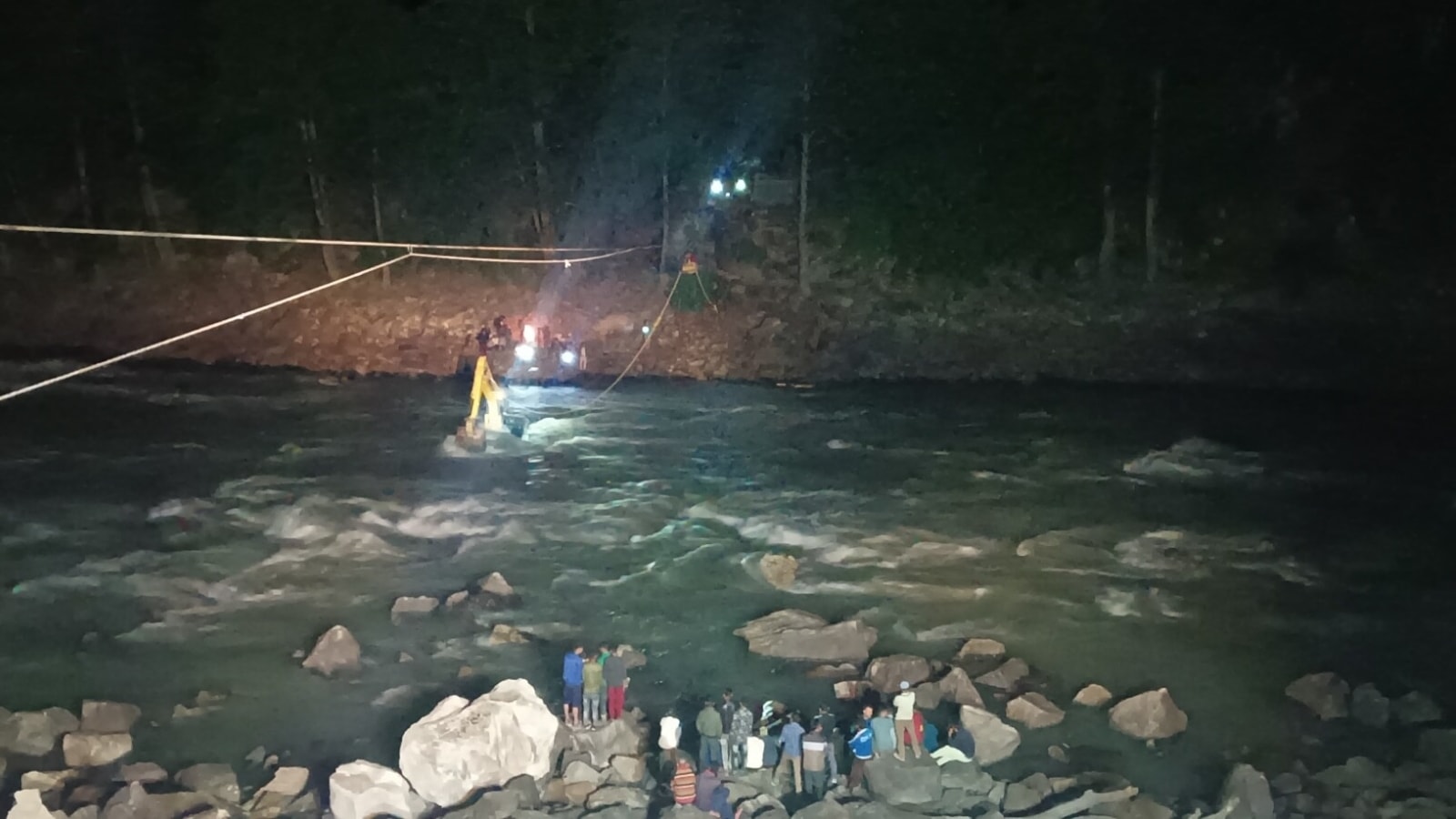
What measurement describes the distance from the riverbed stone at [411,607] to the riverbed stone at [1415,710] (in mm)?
9520

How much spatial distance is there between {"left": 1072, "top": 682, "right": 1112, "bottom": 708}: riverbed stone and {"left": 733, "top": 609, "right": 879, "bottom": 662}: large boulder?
2050mm

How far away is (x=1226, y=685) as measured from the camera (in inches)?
422

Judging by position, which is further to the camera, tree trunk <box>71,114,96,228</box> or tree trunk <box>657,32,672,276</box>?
tree trunk <box>71,114,96,228</box>

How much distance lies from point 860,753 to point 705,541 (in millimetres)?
5746

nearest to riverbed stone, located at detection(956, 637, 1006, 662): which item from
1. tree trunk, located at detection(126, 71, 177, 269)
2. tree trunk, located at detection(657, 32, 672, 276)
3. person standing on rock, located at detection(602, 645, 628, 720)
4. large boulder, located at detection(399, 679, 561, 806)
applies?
person standing on rock, located at detection(602, 645, 628, 720)

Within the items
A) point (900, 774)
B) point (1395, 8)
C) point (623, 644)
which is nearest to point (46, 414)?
point (623, 644)

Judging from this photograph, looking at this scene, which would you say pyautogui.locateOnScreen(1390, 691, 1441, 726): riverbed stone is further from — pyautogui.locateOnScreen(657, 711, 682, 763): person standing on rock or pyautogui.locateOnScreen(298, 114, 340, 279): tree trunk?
pyautogui.locateOnScreen(298, 114, 340, 279): tree trunk

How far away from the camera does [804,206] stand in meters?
23.7

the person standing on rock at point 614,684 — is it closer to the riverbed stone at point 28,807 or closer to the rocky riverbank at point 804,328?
the riverbed stone at point 28,807

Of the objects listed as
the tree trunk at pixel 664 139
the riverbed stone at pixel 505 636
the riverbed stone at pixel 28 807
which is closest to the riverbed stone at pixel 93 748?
the riverbed stone at pixel 28 807

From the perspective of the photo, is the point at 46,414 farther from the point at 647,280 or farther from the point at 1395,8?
the point at 1395,8

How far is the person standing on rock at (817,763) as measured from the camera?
880 cm

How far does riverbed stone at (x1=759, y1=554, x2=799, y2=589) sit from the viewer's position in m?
13.1

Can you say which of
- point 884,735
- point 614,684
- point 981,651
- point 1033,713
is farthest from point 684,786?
point 981,651
